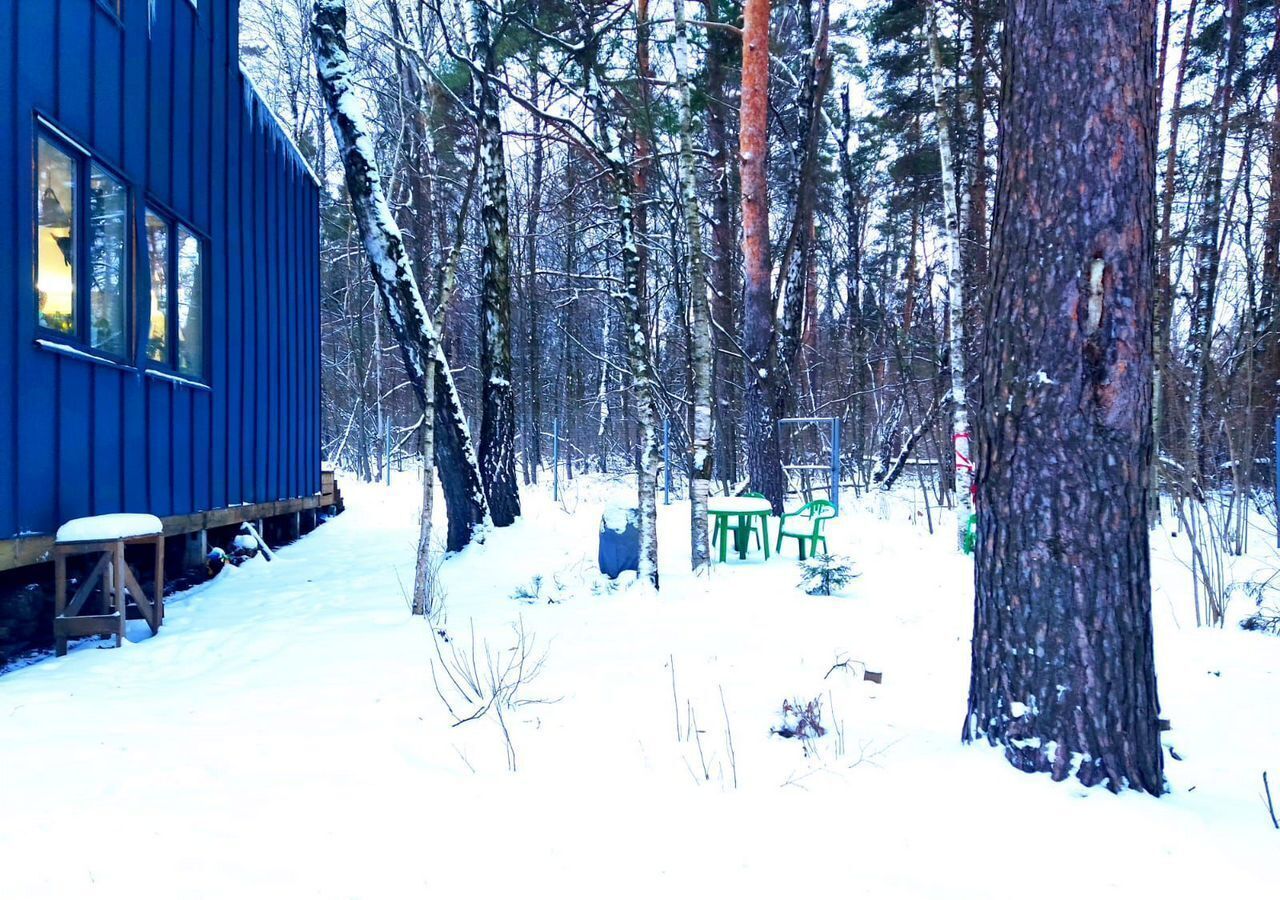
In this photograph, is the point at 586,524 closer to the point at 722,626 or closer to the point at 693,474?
the point at 693,474

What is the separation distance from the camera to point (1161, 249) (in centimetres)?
960

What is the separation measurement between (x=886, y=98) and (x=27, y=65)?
46.4ft

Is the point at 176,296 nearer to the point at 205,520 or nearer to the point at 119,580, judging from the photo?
the point at 205,520

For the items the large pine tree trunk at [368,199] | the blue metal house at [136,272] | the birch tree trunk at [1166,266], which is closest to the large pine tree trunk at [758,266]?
the birch tree trunk at [1166,266]

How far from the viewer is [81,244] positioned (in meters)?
4.91

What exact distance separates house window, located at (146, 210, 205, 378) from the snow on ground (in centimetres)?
234

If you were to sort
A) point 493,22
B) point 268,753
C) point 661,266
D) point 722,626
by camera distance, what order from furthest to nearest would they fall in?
point 661,266, point 493,22, point 722,626, point 268,753

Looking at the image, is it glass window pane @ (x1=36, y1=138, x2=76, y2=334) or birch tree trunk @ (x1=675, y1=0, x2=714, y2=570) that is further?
birch tree trunk @ (x1=675, y1=0, x2=714, y2=570)

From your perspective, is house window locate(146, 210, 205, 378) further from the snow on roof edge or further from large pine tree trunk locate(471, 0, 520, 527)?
large pine tree trunk locate(471, 0, 520, 527)

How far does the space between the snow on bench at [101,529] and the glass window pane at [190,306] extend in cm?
208

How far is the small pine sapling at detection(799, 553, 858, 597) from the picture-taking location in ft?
19.8

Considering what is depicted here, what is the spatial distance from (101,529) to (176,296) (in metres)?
2.60

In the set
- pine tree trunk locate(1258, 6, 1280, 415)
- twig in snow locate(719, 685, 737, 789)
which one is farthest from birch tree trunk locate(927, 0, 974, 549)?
twig in snow locate(719, 685, 737, 789)

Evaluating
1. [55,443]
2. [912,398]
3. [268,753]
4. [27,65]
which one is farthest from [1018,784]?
[912,398]
